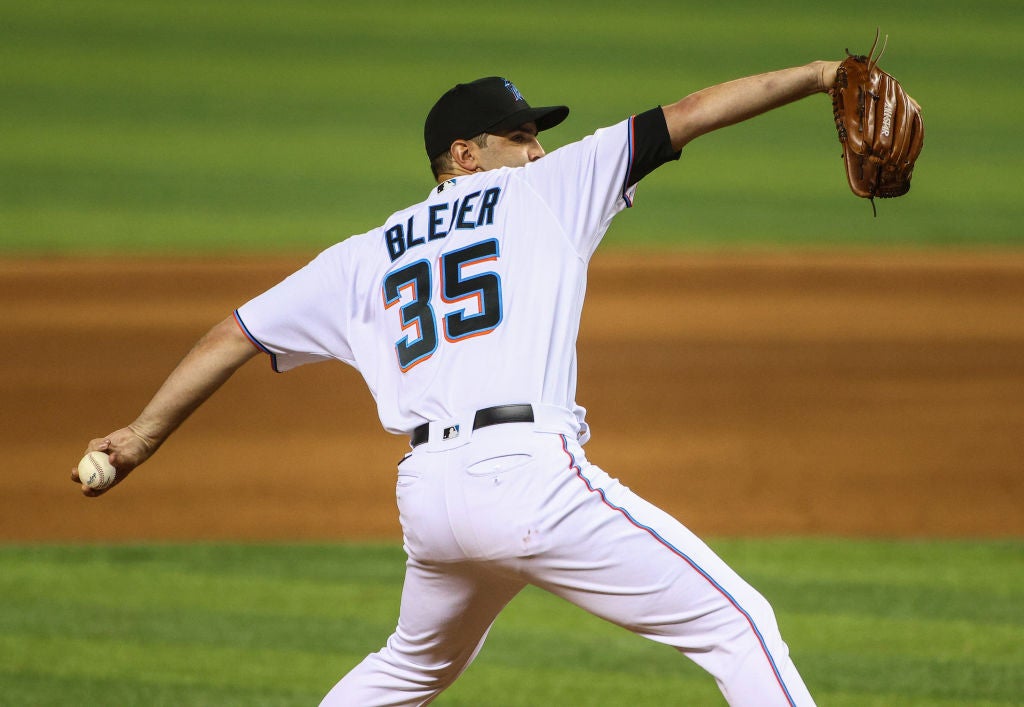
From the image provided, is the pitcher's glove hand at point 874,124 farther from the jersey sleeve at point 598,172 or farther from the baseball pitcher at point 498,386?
the jersey sleeve at point 598,172

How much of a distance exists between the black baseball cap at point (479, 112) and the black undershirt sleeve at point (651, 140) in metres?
0.41

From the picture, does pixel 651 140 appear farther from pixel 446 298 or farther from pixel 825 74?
pixel 446 298

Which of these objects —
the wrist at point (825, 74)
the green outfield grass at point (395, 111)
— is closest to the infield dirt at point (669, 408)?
the green outfield grass at point (395, 111)

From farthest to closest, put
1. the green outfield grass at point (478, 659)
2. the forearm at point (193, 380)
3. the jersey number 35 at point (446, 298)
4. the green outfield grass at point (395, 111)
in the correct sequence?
the green outfield grass at point (395, 111), the green outfield grass at point (478, 659), the forearm at point (193, 380), the jersey number 35 at point (446, 298)

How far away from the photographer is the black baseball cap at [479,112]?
10.3 ft

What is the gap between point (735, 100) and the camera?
107 inches

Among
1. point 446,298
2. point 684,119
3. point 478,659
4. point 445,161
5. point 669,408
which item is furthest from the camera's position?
point 669,408

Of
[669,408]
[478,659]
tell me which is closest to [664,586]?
[478,659]

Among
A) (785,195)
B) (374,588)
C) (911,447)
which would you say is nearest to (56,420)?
(374,588)

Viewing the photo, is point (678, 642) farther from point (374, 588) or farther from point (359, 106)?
point (359, 106)

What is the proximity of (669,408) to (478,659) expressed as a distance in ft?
10.6

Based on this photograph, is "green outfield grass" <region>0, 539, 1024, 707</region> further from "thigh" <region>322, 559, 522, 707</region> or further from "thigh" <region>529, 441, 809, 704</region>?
"thigh" <region>529, 441, 809, 704</region>

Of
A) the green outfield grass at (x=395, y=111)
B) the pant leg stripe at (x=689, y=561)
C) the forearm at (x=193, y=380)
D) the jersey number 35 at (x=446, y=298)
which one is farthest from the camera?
the green outfield grass at (x=395, y=111)

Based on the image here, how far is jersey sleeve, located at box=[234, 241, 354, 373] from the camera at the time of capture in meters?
3.13
